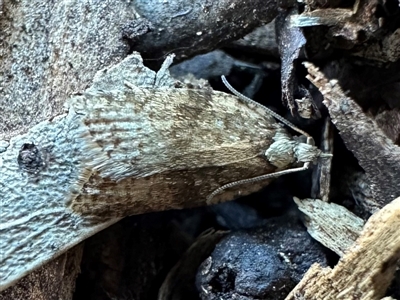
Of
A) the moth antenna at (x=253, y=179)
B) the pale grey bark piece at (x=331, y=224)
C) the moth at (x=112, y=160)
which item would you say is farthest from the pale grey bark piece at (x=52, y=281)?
the pale grey bark piece at (x=331, y=224)

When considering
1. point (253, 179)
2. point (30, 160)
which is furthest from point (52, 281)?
point (253, 179)

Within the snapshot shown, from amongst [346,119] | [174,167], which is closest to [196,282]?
[174,167]

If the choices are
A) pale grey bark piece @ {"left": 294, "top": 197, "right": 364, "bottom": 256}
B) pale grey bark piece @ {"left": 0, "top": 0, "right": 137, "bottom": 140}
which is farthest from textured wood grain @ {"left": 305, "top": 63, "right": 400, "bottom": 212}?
pale grey bark piece @ {"left": 0, "top": 0, "right": 137, "bottom": 140}

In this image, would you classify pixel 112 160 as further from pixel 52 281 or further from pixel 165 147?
pixel 52 281

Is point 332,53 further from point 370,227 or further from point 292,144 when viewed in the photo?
point 370,227

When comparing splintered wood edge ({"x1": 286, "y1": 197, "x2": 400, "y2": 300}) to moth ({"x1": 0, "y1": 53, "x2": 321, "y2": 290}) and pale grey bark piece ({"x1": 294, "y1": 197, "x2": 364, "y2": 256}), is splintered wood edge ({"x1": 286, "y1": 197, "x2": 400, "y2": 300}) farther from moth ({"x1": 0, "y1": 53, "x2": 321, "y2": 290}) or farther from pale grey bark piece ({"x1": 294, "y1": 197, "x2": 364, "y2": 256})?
moth ({"x1": 0, "y1": 53, "x2": 321, "y2": 290})
